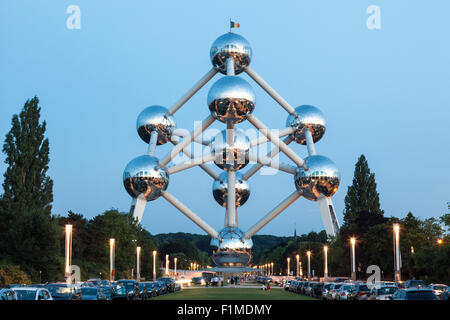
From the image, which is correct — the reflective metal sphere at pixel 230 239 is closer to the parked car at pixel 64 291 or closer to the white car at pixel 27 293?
the parked car at pixel 64 291

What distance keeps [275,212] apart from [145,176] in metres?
14.9

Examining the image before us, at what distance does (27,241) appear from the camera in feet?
134

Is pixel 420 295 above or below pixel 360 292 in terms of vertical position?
above

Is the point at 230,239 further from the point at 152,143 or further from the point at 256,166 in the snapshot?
the point at 152,143

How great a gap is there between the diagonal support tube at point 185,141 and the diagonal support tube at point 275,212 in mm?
11913

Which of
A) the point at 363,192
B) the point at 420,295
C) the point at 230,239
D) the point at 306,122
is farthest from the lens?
the point at 363,192

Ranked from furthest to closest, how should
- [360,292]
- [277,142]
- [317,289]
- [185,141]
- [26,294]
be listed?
[277,142] → [185,141] → [317,289] → [360,292] → [26,294]

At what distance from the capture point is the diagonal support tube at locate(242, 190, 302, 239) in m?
70.1

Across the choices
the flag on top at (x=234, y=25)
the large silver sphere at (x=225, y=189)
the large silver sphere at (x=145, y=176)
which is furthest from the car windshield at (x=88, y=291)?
the flag on top at (x=234, y=25)

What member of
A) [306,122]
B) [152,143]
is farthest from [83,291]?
[306,122]

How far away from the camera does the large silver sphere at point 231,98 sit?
61875 mm

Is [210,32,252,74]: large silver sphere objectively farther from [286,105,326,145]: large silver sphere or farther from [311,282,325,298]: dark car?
[311,282,325,298]: dark car

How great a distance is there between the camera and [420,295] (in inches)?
743
